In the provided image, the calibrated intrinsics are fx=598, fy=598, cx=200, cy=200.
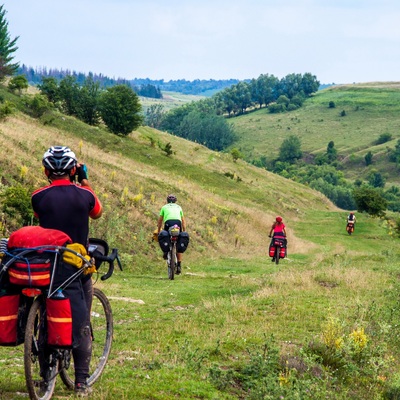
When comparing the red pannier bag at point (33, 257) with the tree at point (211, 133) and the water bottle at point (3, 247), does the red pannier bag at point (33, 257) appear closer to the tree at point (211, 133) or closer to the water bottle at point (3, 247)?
the water bottle at point (3, 247)

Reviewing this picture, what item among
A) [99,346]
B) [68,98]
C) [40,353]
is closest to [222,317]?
[99,346]

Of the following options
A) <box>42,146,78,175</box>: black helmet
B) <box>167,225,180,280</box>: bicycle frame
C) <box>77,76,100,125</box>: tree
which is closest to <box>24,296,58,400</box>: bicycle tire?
<box>42,146,78,175</box>: black helmet

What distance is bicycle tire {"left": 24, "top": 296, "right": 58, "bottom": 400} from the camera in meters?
5.61

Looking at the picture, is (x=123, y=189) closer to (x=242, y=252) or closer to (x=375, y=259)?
(x=242, y=252)

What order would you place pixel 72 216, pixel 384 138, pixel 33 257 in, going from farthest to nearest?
pixel 384 138 < pixel 72 216 < pixel 33 257

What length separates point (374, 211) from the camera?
60.8 meters

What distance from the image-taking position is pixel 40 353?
5816mm

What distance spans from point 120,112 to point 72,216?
6411 cm

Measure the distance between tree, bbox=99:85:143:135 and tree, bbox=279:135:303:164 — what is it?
107080 mm

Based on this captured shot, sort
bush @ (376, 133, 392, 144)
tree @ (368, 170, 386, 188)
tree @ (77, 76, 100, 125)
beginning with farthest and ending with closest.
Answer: bush @ (376, 133, 392, 144) < tree @ (368, 170, 386, 188) < tree @ (77, 76, 100, 125)

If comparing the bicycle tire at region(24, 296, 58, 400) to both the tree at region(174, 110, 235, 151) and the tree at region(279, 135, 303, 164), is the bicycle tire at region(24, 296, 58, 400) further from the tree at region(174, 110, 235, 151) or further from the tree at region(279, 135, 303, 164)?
the tree at region(174, 110, 235, 151)

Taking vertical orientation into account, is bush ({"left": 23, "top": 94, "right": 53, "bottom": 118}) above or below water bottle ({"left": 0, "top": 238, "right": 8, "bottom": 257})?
above

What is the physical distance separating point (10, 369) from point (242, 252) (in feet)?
79.9

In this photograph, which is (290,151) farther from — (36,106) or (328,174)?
(36,106)
